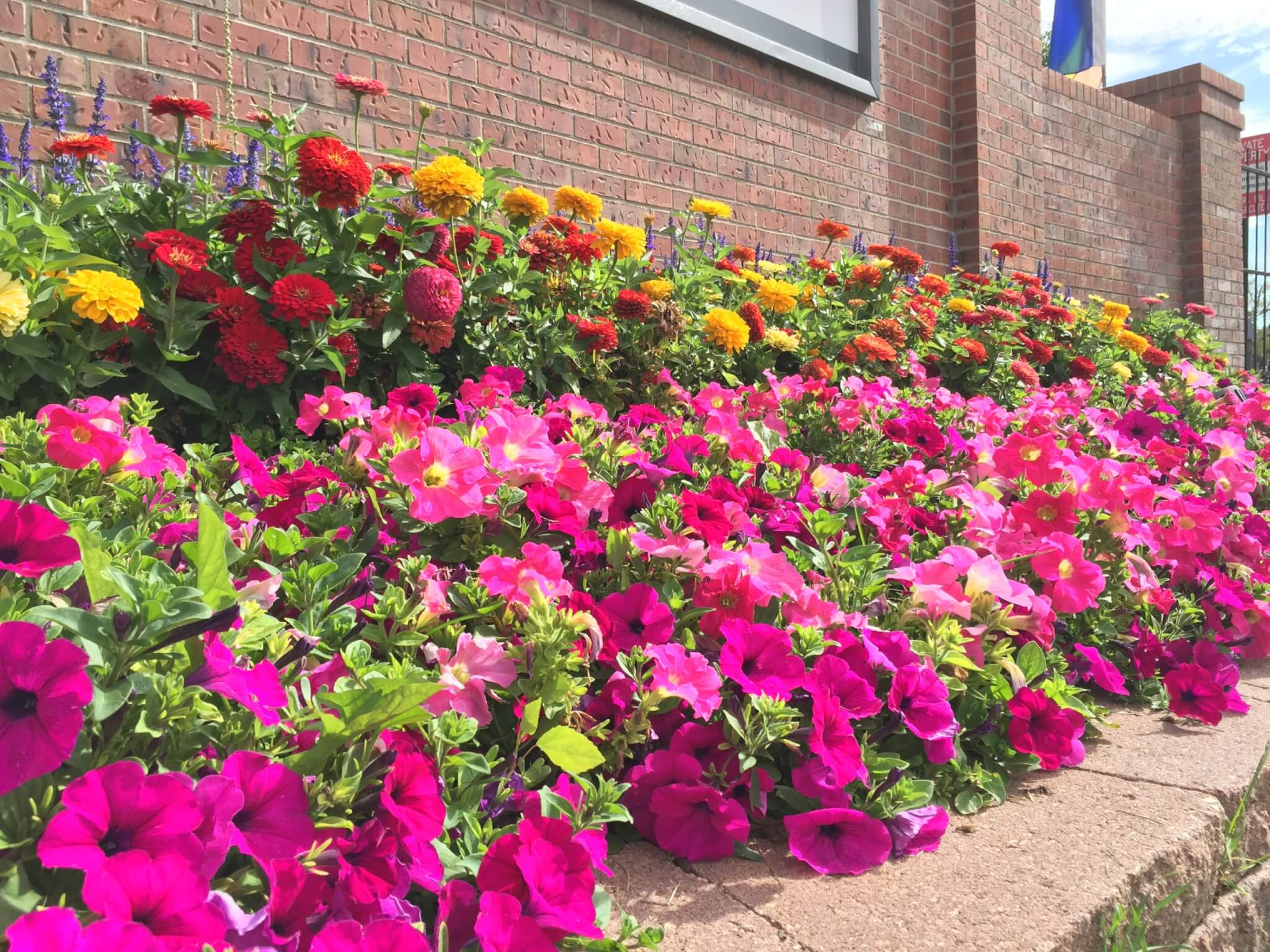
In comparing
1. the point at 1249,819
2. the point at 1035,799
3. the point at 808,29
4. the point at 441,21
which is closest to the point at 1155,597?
the point at 1249,819

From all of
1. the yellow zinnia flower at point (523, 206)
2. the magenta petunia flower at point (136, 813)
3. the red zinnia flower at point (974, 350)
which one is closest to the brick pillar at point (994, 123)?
the red zinnia flower at point (974, 350)

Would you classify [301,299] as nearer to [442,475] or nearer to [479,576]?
[442,475]

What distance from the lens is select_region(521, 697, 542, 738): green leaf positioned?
3.35ft

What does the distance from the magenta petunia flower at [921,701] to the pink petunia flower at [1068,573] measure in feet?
1.49

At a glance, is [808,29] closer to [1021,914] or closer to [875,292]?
[875,292]

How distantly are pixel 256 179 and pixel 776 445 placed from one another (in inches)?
75.0

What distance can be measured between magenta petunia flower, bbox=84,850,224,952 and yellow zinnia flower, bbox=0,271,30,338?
151cm

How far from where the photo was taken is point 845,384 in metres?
2.80

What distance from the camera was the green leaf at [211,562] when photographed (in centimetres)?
78

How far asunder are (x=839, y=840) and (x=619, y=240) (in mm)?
2070

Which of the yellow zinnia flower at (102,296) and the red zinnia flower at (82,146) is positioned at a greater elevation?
the red zinnia flower at (82,146)

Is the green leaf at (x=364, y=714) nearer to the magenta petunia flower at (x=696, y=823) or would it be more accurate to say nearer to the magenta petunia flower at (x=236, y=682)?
the magenta petunia flower at (x=236, y=682)

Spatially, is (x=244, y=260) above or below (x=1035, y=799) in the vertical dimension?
above

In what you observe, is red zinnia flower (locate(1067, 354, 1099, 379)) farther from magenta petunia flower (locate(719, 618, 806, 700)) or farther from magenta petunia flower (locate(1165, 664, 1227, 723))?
magenta petunia flower (locate(719, 618, 806, 700))
